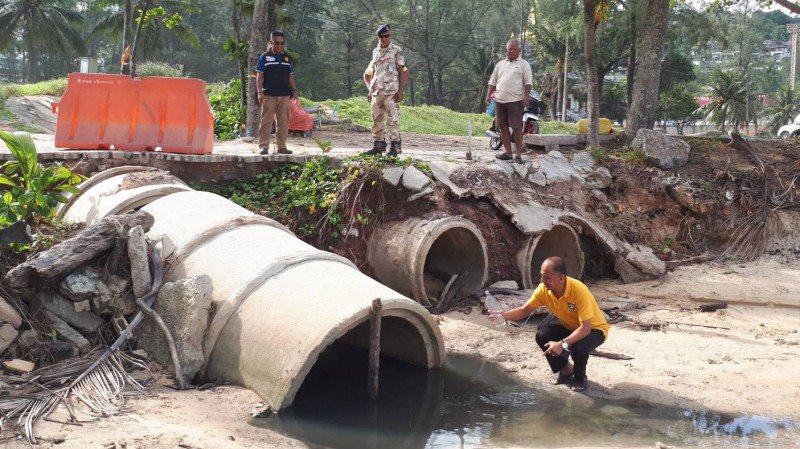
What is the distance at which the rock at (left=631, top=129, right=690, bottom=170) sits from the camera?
38.7 ft

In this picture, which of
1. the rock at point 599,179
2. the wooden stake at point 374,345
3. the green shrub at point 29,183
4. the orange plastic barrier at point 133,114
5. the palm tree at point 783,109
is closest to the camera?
the wooden stake at point 374,345

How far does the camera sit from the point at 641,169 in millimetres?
11586

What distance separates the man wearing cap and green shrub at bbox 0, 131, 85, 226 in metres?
3.81

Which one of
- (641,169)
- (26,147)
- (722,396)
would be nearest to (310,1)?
(641,169)

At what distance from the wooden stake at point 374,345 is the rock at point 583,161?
587 cm

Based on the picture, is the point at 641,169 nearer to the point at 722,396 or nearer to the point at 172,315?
the point at 722,396

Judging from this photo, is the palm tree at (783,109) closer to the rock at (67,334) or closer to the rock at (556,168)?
the rock at (556,168)

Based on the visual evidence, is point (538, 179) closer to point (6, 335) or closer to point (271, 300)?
point (271, 300)

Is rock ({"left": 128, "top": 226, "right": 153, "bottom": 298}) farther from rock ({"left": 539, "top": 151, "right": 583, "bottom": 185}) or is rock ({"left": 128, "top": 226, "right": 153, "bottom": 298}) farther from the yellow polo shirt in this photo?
rock ({"left": 539, "top": 151, "right": 583, "bottom": 185})

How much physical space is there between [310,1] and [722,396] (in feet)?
116

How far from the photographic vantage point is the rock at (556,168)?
10.6m

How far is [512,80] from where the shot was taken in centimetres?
1028

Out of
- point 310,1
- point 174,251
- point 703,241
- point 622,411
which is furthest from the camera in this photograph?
point 310,1

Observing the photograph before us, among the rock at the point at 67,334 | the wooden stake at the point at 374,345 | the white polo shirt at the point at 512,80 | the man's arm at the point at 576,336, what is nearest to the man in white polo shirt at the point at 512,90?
the white polo shirt at the point at 512,80
